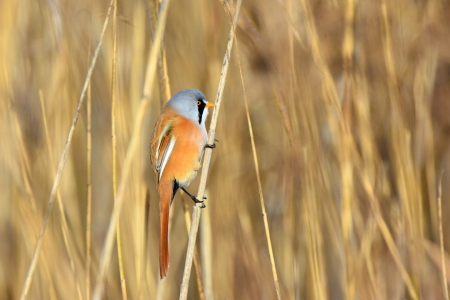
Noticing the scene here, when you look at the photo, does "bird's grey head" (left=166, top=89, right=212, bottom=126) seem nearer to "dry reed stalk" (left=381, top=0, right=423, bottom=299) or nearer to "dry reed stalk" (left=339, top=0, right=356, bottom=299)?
"dry reed stalk" (left=339, top=0, right=356, bottom=299)

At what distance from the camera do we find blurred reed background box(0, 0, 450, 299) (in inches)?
66.1

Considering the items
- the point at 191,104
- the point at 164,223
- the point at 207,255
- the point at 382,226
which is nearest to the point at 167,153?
the point at 191,104

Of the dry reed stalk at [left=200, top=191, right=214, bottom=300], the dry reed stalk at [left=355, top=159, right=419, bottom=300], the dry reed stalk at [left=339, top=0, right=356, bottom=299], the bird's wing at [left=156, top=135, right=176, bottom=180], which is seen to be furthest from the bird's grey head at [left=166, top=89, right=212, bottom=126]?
the dry reed stalk at [left=355, top=159, right=419, bottom=300]

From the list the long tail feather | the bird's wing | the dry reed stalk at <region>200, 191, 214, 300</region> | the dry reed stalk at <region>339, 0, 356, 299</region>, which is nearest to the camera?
the long tail feather

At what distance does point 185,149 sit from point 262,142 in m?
0.56

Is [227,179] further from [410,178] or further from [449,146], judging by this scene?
[449,146]

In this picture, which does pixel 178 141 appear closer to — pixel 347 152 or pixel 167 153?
pixel 167 153

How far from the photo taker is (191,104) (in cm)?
185

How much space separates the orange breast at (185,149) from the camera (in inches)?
72.1

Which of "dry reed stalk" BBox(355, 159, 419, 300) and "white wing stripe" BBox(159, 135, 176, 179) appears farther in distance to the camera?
"white wing stripe" BBox(159, 135, 176, 179)

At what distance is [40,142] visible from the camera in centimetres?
203

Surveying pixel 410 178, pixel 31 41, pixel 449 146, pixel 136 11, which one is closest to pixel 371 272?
pixel 410 178

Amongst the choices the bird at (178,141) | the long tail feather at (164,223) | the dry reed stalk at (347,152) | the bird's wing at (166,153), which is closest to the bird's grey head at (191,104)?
the bird at (178,141)

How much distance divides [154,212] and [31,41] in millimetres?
932
